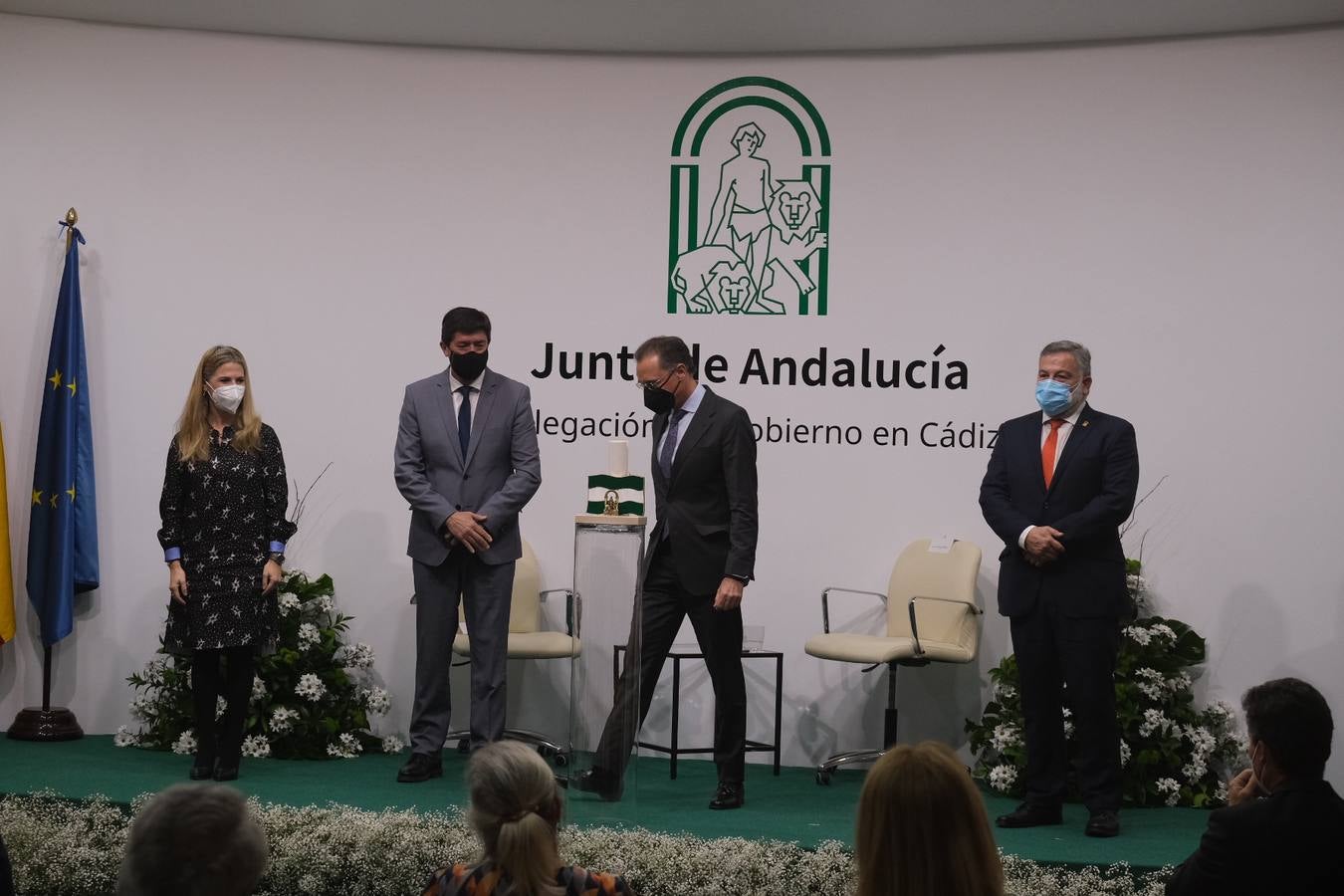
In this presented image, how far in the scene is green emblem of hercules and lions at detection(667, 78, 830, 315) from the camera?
22.5ft

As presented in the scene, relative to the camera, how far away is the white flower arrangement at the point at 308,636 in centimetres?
643

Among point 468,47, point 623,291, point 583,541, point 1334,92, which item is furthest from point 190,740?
point 1334,92

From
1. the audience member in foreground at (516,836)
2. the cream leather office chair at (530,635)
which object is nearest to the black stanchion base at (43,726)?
the cream leather office chair at (530,635)

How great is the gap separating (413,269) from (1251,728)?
509cm

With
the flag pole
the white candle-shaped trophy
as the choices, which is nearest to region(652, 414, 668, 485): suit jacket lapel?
the white candle-shaped trophy

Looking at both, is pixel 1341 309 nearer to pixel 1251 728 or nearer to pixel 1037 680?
pixel 1037 680

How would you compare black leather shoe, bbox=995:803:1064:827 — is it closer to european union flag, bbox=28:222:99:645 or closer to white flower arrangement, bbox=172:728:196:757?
white flower arrangement, bbox=172:728:196:757

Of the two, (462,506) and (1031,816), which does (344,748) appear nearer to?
(462,506)

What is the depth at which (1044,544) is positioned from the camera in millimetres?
5020

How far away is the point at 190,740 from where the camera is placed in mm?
6242

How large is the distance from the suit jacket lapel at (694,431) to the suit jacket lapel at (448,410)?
905 mm

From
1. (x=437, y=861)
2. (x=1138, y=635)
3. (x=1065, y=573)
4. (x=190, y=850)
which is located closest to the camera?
Result: (x=190, y=850)

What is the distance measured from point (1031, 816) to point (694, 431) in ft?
6.12

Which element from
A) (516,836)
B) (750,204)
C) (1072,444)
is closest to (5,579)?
(750,204)
